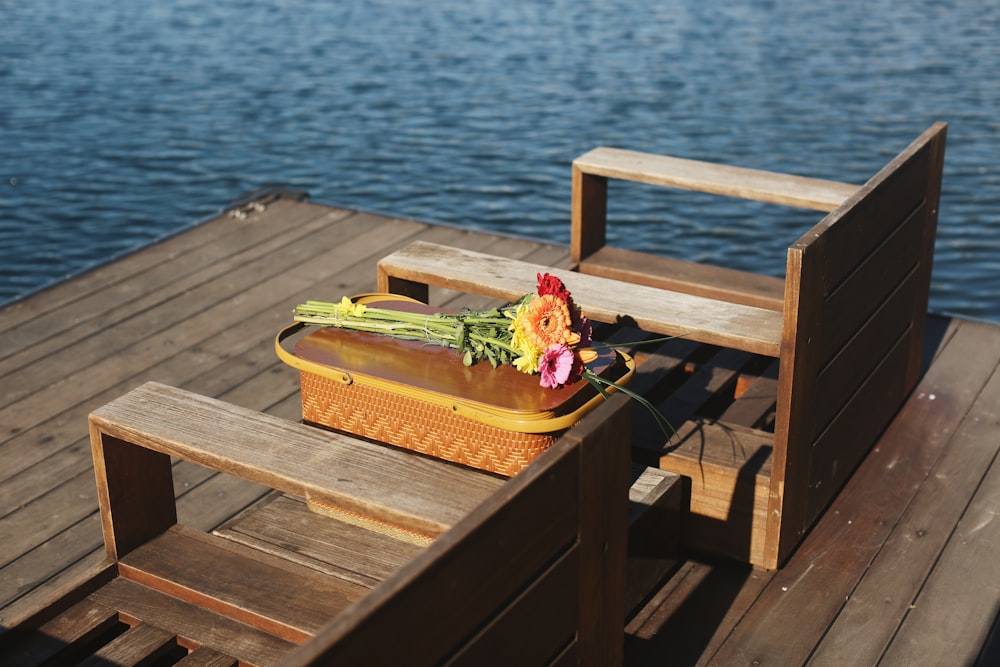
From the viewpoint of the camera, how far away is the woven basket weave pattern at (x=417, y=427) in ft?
9.23

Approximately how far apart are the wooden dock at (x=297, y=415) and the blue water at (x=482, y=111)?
5.73 ft

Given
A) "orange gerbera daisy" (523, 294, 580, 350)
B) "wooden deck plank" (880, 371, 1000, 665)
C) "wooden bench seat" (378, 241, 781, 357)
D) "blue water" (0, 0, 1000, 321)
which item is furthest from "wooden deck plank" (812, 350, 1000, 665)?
"blue water" (0, 0, 1000, 321)

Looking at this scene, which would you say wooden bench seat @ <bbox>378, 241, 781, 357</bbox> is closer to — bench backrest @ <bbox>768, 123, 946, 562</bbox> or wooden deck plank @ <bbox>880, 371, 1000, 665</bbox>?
bench backrest @ <bbox>768, 123, 946, 562</bbox>

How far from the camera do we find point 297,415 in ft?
13.8

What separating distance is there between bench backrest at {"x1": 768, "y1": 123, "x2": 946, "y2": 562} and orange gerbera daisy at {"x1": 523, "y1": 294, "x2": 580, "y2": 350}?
0.56m

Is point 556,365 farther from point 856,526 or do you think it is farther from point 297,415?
point 297,415

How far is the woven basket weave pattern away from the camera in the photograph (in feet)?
9.23

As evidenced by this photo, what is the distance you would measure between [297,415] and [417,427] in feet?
→ 4.45

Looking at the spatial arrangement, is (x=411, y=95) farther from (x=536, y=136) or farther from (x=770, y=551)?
(x=770, y=551)

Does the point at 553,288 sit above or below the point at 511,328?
above

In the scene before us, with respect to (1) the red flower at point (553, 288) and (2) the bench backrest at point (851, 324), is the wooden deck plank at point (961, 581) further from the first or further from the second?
(1) the red flower at point (553, 288)

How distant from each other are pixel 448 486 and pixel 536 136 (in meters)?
7.80

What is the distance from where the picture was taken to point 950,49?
11750 mm

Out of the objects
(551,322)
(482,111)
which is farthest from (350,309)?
(482,111)
